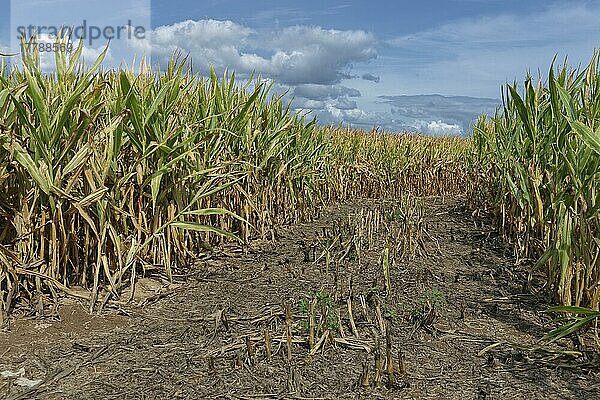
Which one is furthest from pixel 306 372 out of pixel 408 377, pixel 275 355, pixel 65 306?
pixel 65 306

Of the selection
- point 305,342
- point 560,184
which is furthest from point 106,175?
point 560,184

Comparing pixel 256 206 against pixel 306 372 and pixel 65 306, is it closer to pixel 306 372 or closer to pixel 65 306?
pixel 65 306

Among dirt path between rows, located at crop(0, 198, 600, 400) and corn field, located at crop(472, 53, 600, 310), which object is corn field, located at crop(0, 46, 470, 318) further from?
corn field, located at crop(472, 53, 600, 310)

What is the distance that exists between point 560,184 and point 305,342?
81.8 inches

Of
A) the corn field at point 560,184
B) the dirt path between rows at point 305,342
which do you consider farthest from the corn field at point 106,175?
the corn field at point 560,184

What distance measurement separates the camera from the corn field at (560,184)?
11.1 feet

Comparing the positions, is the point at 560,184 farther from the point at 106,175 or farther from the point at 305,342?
the point at 106,175

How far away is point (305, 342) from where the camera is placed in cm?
317

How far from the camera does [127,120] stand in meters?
4.16

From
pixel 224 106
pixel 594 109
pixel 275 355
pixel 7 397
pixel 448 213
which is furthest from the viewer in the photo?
pixel 448 213

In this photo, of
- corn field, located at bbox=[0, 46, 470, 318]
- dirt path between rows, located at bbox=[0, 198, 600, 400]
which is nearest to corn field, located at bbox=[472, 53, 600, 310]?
dirt path between rows, located at bbox=[0, 198, 600, 400]

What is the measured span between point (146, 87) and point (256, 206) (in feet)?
6.52

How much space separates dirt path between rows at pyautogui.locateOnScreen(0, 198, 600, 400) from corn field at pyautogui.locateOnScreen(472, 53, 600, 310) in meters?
0.36

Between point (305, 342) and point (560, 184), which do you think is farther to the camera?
point (560, 184)
